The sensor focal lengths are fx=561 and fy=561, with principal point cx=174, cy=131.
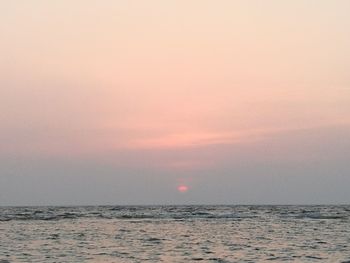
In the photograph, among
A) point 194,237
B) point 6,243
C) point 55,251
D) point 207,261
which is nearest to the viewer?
point 207,261

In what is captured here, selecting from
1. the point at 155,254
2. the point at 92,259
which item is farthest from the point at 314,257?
the point at 92,259

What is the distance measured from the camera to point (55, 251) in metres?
28.7

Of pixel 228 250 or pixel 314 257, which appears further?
pixel 228 250

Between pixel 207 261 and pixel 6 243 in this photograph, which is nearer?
pixel 207 261

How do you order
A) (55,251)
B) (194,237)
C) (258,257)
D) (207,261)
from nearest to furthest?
1. (207,261)
2. (258,257)
3. (55,251)
4. (194,237)

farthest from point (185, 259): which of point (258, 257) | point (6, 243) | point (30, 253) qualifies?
point (6, 243)

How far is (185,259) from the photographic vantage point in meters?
25.5

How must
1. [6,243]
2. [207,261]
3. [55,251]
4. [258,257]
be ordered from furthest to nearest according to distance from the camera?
[6,243] < [55,251] < [258,257] < [207,261]

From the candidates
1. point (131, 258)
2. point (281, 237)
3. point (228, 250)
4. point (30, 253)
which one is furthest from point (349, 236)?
point (30, 253)

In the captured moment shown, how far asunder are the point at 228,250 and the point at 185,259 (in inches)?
193

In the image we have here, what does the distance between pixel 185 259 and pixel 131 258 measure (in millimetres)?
2518

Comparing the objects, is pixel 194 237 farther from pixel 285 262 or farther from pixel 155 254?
pixel 285 262

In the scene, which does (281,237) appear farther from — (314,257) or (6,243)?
(6,243)

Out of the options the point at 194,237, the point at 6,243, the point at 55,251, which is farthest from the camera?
the point at 194,237
